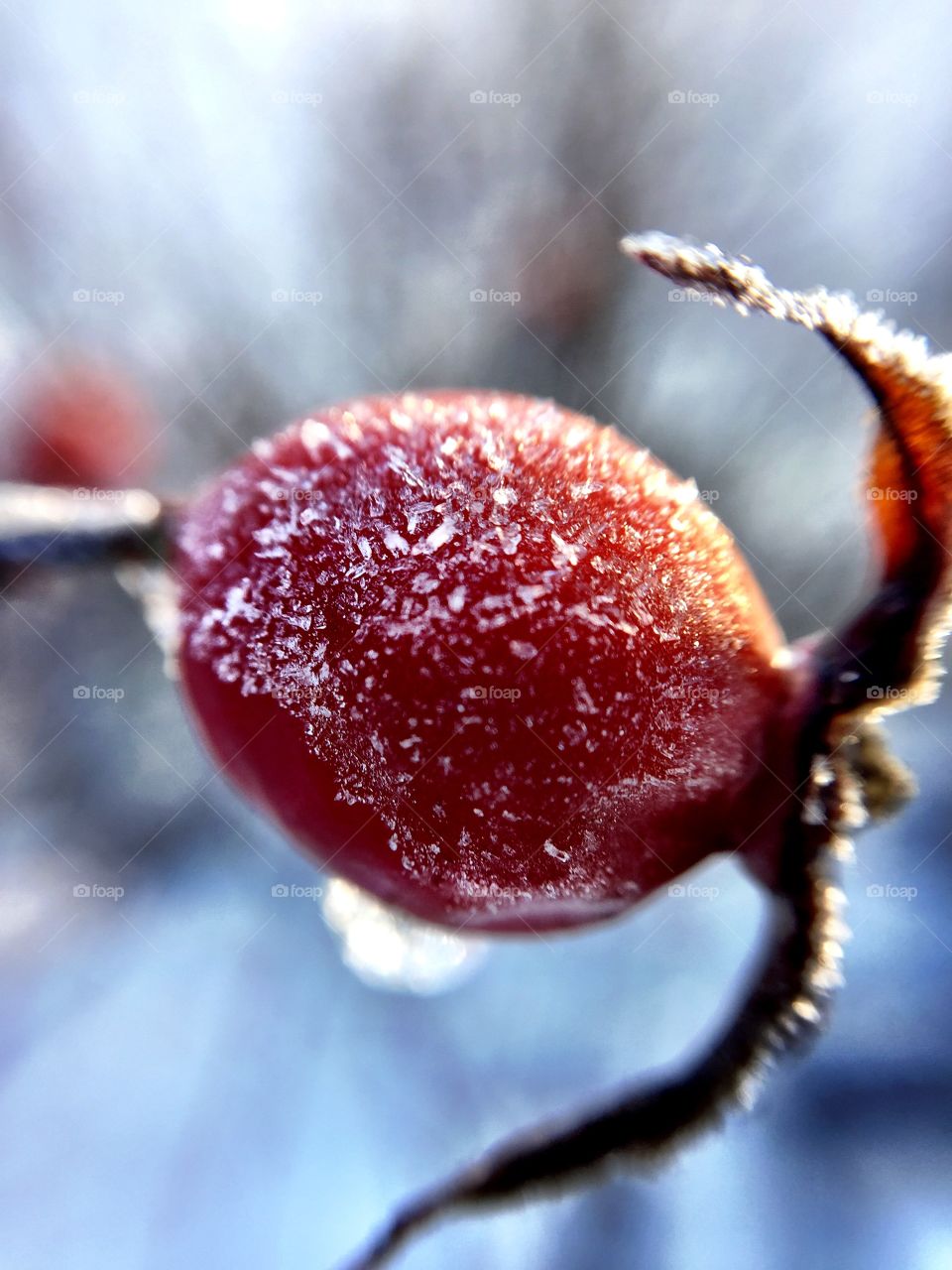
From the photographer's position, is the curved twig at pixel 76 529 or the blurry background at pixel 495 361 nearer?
the curved twig at pixel 76 529

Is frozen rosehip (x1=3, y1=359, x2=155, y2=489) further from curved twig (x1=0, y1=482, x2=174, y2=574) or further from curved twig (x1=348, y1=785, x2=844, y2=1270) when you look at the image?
curved twig (x1=348, y1=785, x2=844, y2=1270)

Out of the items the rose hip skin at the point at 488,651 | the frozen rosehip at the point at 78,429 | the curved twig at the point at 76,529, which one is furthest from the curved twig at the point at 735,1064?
the frozen rosehip at the point at 78,429

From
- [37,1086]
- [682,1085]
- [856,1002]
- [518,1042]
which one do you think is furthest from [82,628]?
[856,1002]

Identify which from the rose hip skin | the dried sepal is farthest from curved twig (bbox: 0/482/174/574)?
the dried sepal

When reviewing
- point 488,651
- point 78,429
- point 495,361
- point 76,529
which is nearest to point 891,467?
point 488,651

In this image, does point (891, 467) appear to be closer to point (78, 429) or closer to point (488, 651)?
point (488, 651)

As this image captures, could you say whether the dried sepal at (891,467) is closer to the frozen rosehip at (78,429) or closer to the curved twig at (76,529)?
→ the curved twig at (76,529)
